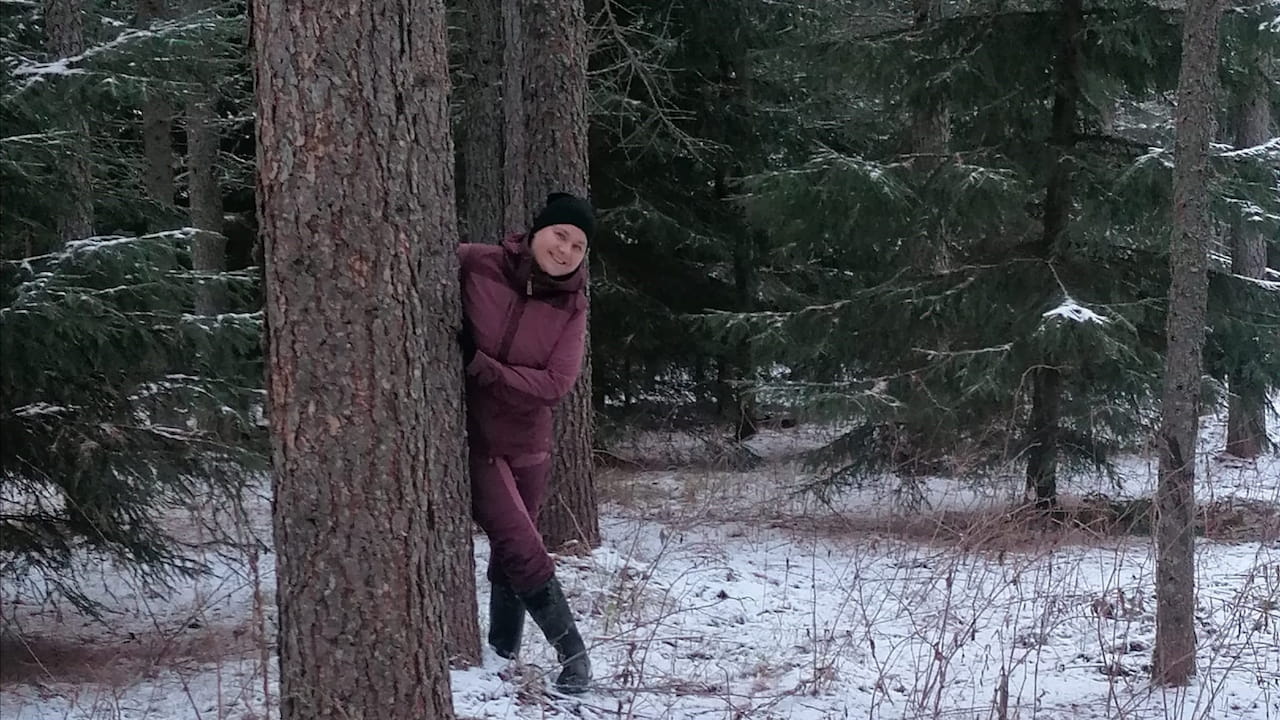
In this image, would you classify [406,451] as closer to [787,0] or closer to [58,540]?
[58,540]

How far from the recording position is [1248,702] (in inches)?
201

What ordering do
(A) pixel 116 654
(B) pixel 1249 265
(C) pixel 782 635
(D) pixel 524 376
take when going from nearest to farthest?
(D) pixel 524 376 → (A) pixel 116 654 → (C) pixel 782 635 → (B) pixel 1249 265

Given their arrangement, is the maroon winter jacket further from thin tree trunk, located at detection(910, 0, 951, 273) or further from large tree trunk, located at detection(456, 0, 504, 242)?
thin tree trunk, located at detection(910, 0, 951, 273)

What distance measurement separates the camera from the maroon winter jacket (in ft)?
13.7

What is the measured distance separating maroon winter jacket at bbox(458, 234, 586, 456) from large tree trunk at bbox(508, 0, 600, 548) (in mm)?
2402

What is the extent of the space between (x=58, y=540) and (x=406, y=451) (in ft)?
7.85

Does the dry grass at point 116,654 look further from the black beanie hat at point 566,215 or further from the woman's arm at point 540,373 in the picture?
the black beanie hat at point 566,215

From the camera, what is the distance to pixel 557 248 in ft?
13.9

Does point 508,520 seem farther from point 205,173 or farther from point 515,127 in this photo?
point 205,173

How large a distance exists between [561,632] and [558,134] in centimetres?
343

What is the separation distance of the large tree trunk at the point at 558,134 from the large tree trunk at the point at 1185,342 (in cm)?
339

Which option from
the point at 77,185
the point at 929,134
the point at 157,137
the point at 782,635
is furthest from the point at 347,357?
the point at 157,137

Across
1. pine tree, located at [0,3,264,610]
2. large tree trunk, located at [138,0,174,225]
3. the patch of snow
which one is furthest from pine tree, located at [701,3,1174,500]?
large tree trunk, located at [138,0,174,225]

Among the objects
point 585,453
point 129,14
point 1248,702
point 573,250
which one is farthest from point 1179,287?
point 129,14
